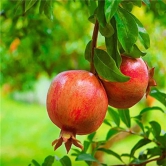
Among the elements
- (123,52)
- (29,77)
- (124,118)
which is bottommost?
(124,118)

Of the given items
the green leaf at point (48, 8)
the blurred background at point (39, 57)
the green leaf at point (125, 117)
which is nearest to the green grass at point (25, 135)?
the blurred background at point (39, 57)

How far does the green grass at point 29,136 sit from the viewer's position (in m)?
3.81

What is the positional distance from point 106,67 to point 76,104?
0.22 ft

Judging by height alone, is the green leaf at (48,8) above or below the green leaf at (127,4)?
above

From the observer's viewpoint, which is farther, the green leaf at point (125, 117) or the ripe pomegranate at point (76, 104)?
the green leaf at point (125, 117)

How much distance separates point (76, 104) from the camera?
1.85 ft

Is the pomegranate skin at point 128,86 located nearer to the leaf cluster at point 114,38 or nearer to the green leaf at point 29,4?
the leaf cluster at point 114,38

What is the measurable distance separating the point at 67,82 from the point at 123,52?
0.35ft

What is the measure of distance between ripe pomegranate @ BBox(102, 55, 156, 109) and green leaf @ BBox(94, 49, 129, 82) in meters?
0.02

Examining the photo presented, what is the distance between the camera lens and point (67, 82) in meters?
0.58

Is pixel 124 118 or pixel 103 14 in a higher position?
pixel 103 14

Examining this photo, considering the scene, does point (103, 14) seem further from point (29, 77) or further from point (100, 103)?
point (29, 77)

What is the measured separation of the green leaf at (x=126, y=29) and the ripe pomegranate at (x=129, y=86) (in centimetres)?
4

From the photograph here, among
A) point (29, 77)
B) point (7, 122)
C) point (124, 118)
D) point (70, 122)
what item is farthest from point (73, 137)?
point (7, 122)
